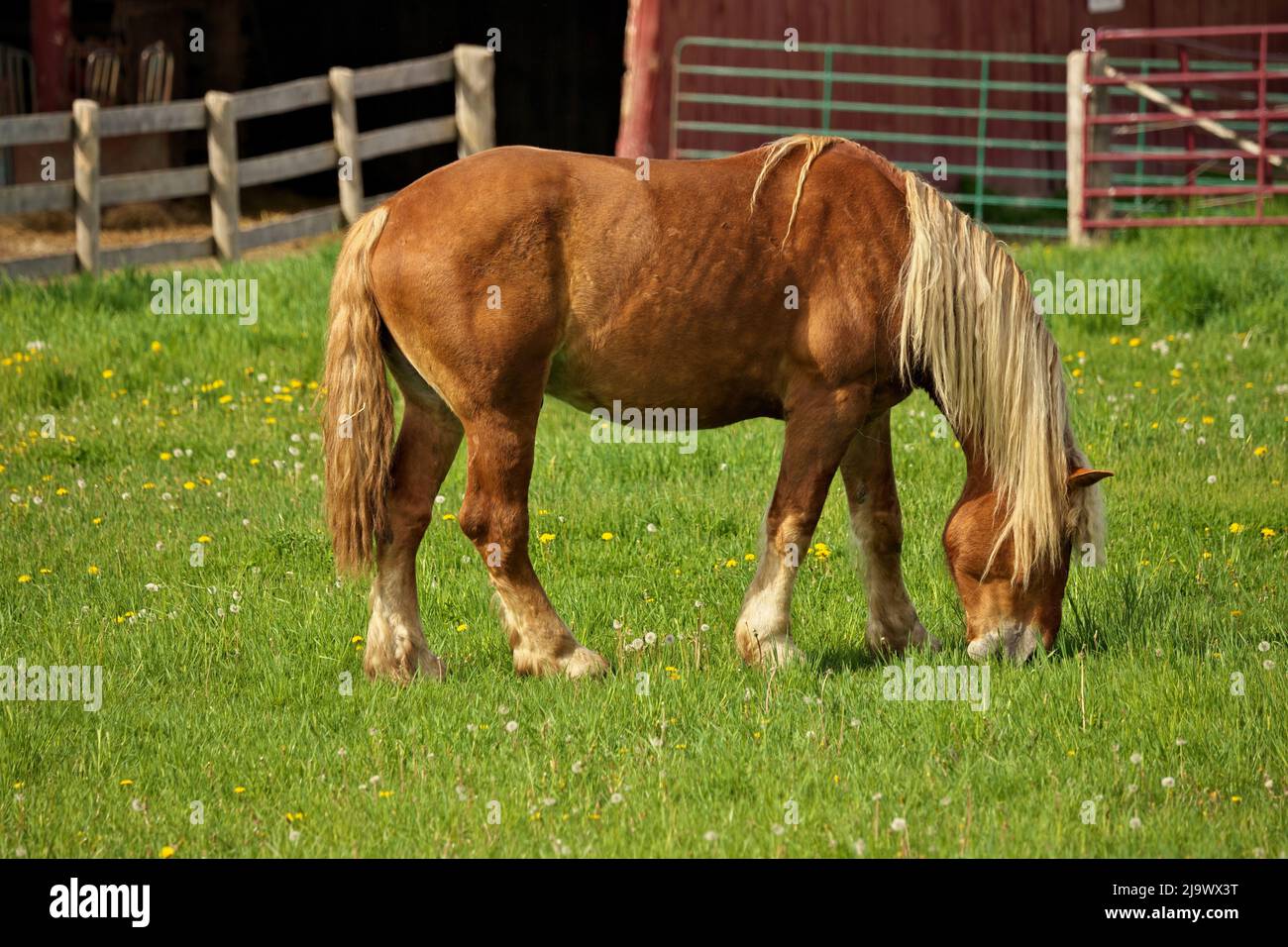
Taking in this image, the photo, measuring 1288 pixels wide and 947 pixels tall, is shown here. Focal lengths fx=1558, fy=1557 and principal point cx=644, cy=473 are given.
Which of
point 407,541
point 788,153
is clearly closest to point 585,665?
point 407,541

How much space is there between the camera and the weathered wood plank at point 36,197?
39.8 feet

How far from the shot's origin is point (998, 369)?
558 centimetres

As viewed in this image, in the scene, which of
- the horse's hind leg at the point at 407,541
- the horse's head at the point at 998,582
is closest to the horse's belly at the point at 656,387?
the horse's hind leg at the point at 407,541

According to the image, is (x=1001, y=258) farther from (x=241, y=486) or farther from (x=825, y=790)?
(x=241, y=486)

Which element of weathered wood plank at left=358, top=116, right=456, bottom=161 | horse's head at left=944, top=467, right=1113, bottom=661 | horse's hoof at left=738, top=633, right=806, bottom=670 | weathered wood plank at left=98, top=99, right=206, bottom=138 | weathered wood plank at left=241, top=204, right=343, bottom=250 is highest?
weathered wood plank at left=98, top=99, right=206, bottom=138

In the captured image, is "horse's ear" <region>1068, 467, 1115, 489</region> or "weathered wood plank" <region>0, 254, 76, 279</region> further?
"weathered wood plank" <region>0, 254, 76, 279</region>

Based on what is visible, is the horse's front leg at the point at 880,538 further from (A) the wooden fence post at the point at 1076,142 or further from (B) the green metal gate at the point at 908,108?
(B) the green metal gate at the point at 908,108

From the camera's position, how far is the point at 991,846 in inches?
166

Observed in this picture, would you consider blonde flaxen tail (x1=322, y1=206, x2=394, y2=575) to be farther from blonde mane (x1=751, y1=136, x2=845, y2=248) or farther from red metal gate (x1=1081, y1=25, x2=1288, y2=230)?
red metal gate (x1=1081, y1=25, x2=1288, y2=230)

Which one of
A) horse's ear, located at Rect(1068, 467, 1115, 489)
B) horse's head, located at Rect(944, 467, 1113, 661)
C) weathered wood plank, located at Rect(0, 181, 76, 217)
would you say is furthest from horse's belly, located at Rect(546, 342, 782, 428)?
weathered wood plank, located at Rect(0, 181, 76, 217)

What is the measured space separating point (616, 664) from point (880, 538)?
45.3 inches

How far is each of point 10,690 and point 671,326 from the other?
8.89 ft

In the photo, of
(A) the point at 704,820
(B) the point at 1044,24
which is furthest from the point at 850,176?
(B) the point at 1044,24

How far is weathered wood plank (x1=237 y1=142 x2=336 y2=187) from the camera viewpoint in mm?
13816
